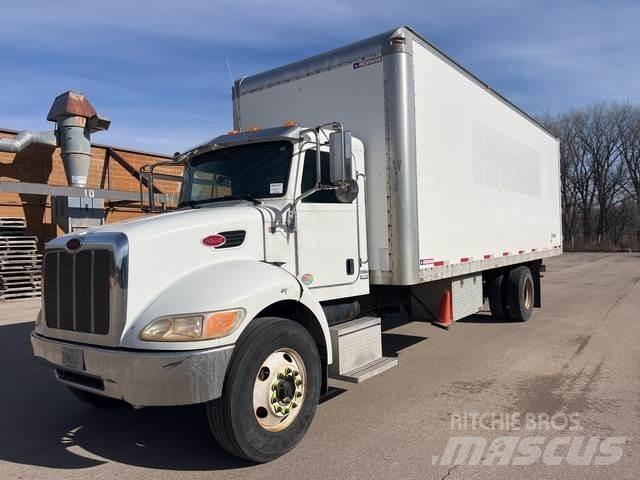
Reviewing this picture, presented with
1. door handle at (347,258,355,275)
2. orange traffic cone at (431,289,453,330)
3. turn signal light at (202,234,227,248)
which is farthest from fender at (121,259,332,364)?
orange traffic cone at (431,289,453,330)

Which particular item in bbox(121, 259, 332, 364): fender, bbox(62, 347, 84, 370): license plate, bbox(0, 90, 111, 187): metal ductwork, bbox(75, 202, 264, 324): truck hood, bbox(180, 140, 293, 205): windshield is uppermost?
bbox(0, 90, 111, 187): metal ductwork

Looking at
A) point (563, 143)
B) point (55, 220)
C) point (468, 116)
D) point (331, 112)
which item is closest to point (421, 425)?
point (331, 112)

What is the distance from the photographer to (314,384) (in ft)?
13.7

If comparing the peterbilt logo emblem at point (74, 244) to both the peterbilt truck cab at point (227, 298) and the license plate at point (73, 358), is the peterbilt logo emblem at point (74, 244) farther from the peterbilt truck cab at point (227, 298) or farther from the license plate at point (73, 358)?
the license plate at point (73, 358)

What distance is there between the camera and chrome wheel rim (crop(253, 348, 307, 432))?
3.77 metres

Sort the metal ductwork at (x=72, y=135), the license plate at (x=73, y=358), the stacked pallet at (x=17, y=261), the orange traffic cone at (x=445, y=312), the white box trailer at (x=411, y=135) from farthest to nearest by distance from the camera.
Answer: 1. the metal ductwork at (x=72, y=135)
2. the stacked pallet at (x=17, y=261)
3. the orange traffic cone at (x=445, y=312)
4. the white box trailer at (x=411, y=135)
5. the license plate at (x=73, y=358)

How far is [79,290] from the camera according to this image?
150 inches

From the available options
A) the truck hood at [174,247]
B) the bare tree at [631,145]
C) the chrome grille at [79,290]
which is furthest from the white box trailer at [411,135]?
the bare tree at [631,145]

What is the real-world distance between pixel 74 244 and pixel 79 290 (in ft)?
1.12

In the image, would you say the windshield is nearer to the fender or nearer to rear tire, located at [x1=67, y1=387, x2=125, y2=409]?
the fender

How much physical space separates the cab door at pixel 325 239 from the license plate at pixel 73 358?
1.83 m

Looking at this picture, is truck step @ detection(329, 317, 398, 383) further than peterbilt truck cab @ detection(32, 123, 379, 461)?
Yes

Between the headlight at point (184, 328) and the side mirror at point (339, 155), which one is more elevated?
the side mirror at point (339, 155)

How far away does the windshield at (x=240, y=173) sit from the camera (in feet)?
15.4
